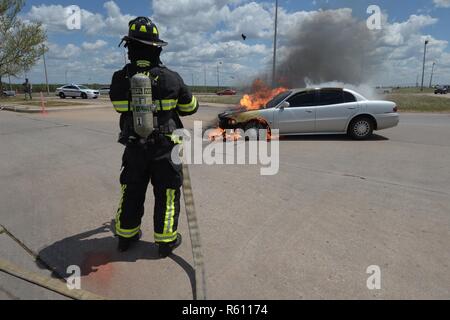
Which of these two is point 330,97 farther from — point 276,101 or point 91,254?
point 91,254

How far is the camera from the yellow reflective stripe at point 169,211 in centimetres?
315

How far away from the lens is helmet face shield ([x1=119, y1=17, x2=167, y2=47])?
9.77ft

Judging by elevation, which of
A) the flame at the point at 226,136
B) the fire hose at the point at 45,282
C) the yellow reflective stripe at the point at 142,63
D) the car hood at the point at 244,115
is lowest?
the fire hose at the point at 45,282

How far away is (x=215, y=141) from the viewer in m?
9.05

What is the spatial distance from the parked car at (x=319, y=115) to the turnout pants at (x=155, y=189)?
6.01m

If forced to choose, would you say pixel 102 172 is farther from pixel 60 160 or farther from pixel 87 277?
pixel 87 277

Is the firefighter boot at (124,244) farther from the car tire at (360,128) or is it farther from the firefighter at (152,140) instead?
the car tire at (360,128)

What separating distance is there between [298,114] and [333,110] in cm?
94

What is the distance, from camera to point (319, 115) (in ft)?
29.4

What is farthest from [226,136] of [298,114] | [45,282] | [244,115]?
[45,282]

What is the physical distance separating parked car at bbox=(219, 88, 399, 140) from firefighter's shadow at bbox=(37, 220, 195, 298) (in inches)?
238

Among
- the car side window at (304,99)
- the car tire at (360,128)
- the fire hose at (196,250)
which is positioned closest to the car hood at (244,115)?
the car side window at (304,99)
